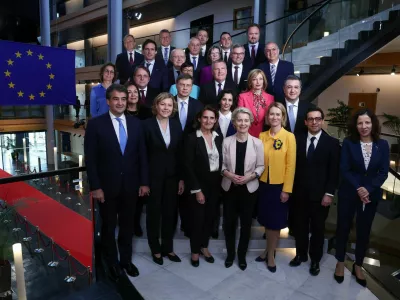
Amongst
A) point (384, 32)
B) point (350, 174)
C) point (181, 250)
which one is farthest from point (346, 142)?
point (384, 32)

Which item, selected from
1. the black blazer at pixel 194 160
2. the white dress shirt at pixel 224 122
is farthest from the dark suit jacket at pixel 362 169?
the black blazer at pixel 194 160

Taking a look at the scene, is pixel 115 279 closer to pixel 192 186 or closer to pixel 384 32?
pixel 192 186

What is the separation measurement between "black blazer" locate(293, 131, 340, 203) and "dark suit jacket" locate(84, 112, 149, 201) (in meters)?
1.44

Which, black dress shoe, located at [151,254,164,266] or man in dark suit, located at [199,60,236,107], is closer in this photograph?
black dress shoe, located at [151,254,164,266]

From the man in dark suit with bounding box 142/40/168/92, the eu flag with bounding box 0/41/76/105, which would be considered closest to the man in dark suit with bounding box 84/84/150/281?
the man in dark suit with bounding box 142/40/168/92

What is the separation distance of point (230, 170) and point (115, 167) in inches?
39.9

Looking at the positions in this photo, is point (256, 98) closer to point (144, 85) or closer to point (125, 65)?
point (144, 85)

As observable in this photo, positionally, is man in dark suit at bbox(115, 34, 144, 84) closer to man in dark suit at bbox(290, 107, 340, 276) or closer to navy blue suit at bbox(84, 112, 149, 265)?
navy blue suit at bbox(84, 112, 149, 265)

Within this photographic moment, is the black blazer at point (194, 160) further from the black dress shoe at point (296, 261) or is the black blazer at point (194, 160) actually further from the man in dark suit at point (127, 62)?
the man in dark suit at point (127, 62)

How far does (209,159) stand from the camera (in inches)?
122

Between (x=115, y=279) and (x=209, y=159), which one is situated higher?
(x=209, y=159)

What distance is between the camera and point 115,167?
9.14 ft

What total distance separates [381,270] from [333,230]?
2.43ft

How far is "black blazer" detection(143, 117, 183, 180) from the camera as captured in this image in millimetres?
3027
